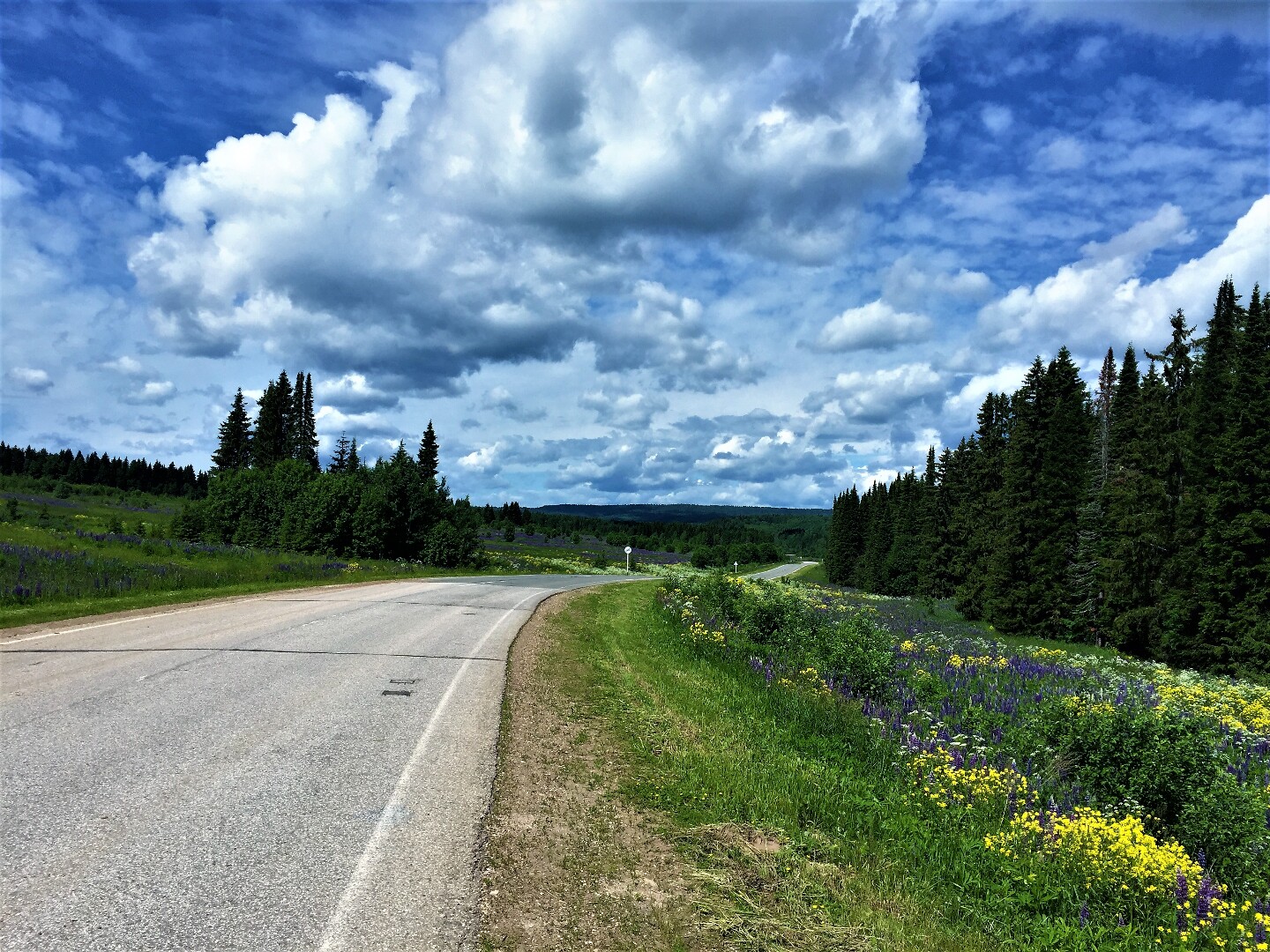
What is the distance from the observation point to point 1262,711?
10742 millimetres

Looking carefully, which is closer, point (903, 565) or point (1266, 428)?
point (1266, 428)

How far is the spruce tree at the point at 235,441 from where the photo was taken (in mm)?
76562

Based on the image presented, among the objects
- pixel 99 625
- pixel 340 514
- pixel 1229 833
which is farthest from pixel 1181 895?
pixel 340 514

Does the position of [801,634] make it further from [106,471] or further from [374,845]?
[106,471]

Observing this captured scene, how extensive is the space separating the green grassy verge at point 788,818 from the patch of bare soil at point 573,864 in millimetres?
263

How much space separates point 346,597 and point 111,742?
15.1 metres

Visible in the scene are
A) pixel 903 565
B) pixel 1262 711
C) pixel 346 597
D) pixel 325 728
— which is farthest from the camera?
pixel 903 565

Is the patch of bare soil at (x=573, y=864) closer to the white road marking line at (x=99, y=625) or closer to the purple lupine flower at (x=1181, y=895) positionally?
the purple lupine flower at (x=1181, y=895)

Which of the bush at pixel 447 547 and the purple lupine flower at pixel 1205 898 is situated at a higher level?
the bush at pixel 447 547

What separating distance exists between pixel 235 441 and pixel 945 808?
283 feet

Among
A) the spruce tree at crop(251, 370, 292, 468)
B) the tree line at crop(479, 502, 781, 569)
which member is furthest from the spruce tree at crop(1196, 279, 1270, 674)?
the spruce tree at crop(251, 370, 292, 468)

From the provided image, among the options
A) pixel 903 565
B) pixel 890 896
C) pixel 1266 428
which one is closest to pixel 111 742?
pixel 890 896

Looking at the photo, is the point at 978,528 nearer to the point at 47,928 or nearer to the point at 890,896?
the point at 890,896

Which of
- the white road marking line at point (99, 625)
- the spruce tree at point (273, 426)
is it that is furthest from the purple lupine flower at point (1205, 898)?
the spruce tree at point (273, 426)
